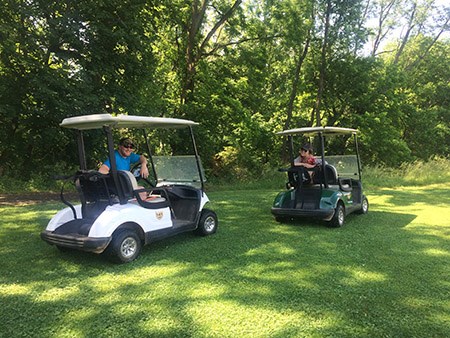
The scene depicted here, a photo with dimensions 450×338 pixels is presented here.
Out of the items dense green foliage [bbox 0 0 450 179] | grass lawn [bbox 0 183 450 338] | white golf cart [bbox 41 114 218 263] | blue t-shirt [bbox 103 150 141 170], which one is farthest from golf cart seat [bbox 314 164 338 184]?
dense green foliage [bbox 0 0 450 179]

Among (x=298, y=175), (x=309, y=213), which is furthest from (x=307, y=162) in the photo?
(x=309, y=213)

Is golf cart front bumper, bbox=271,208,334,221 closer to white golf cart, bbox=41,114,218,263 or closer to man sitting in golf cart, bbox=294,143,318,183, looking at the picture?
man sitting in golf cart, bbox=294,143,318,183

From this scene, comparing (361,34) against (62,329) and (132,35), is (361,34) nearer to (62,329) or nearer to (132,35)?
(132,35)

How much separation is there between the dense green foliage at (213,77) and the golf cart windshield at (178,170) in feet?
16.1

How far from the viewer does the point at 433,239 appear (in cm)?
539

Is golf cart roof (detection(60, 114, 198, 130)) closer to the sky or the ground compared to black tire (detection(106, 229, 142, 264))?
closer to the sky

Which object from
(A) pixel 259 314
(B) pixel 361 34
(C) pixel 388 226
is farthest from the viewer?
(B) pixel 361 34

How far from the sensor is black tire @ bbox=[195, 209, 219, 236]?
5453 mm

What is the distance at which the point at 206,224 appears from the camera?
5.55m

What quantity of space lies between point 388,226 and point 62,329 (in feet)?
18.1

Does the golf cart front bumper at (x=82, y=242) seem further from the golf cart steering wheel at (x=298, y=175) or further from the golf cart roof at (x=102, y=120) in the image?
the golf cart steering wheel at (x=298, y=175)

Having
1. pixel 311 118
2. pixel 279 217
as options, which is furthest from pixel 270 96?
pixel 279 217

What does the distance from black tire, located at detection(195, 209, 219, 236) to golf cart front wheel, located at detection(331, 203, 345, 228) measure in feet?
6.92

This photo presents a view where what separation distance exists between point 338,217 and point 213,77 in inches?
404
